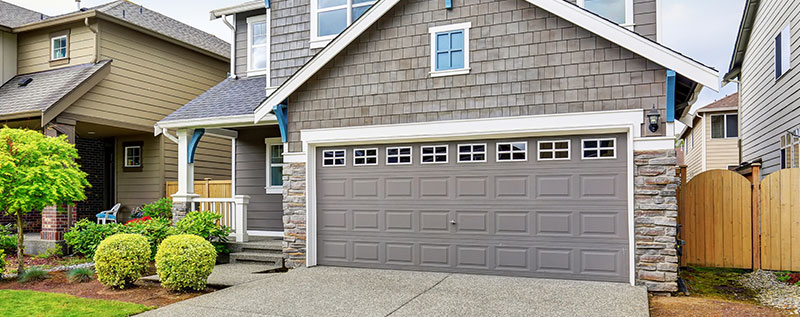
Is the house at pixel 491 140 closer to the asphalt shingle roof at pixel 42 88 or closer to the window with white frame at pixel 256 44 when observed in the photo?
the window with white frame at pixel 256 44

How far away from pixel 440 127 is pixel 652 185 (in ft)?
10.1

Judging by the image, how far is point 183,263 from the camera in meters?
7.43

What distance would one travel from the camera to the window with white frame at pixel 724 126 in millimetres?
19875

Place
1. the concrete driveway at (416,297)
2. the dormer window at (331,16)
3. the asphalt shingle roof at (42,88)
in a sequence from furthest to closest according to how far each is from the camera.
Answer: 1. the asphalt shingle roof at (42,88)
2. the dormer window at (331,16)
3. the concrete driveway at (416,297)

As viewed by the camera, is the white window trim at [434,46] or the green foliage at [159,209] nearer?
the white window trim at [434,46]

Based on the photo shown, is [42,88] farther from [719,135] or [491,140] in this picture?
[719,135]

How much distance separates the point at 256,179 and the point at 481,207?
247 inches

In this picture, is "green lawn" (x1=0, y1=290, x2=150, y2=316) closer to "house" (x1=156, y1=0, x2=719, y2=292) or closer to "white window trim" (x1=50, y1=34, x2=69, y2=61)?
"house" (x1=156, y1=0, x2=719, y2=292)

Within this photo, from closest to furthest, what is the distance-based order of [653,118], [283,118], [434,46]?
[653,118]
[434,46]
[283,118]

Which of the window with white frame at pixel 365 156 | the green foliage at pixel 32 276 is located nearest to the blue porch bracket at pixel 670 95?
the window with white frame at pixel 365 156

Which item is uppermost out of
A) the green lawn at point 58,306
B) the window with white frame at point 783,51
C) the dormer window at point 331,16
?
the dormer window at point 331,16

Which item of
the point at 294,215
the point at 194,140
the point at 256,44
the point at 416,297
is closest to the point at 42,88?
the point at 194,140

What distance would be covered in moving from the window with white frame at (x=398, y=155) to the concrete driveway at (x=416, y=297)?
1815mm

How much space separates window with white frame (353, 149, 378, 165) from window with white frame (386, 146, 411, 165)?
0.76ft
